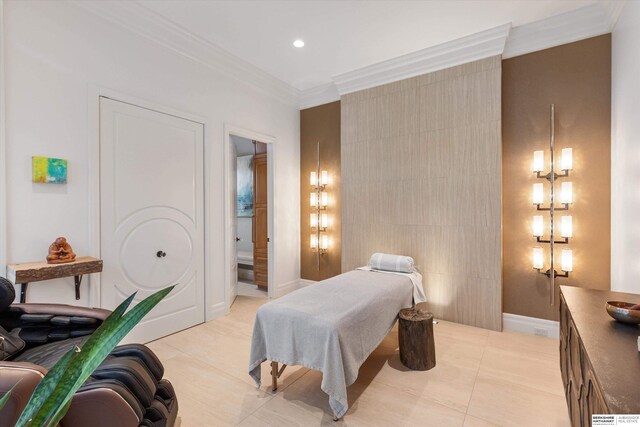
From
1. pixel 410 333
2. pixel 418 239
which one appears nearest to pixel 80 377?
pixel 410 333

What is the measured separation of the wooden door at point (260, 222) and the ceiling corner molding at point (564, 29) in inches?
140

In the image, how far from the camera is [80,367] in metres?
0.58

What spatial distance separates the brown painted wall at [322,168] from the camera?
178 inches

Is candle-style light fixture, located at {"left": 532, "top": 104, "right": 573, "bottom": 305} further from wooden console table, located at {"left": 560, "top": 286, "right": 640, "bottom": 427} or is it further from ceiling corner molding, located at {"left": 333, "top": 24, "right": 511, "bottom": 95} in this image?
wooden console table, located at {"left": 560, "top": 286, "right": 640, "bottom": 427}

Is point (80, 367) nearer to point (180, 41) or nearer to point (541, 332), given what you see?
point (180, 41)

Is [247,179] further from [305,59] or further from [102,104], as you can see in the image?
[102,104]

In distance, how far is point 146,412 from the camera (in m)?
1.50

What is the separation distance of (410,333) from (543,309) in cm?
162

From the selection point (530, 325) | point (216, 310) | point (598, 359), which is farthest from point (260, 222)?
point (598, 359)

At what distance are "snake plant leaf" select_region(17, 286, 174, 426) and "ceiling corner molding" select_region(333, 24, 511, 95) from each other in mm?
3833

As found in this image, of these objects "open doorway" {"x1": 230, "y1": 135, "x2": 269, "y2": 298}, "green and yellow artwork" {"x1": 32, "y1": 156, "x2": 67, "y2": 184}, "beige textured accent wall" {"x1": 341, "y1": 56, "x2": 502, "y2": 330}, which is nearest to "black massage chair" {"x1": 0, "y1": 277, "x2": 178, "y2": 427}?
"green and yellow artwork" {"x1": 32, "y1": 156, "x2": 67, "y2": 184}

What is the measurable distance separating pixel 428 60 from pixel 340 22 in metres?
1.20

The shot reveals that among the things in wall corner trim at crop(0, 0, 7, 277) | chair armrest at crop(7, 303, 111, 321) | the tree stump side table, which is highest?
wall corner trim at crop(0, 0, 7, 277)

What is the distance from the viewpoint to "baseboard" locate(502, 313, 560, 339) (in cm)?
304
